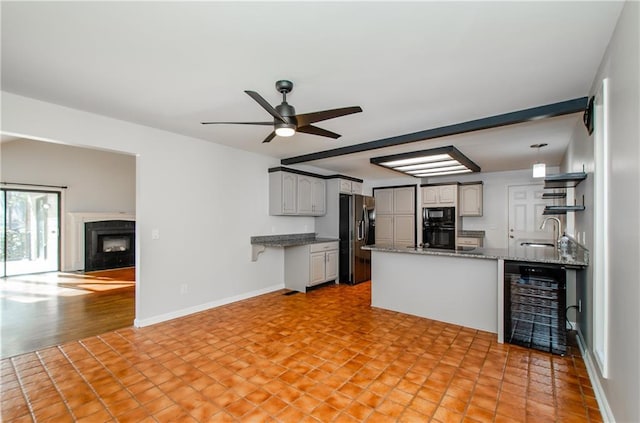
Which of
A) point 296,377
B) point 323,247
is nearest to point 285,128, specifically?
point 296,377

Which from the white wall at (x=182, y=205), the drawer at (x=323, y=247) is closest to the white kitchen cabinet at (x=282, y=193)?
the white wall at (x=182, y=205)

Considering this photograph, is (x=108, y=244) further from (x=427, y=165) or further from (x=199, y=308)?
(x=427, y=165)

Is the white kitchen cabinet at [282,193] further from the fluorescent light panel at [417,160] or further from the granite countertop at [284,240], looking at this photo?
the fluorescent light panel at [417,160]

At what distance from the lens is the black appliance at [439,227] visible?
663 centimetres

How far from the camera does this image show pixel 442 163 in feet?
16.2

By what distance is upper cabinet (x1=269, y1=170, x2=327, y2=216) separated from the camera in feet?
17.0

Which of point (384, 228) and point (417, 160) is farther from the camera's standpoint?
point (384, 228)

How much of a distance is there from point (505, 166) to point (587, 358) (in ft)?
14.0

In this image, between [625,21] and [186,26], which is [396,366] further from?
[186,26]

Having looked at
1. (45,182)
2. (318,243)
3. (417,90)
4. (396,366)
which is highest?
(417,90)

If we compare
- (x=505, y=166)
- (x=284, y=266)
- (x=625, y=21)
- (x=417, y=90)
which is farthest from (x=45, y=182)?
(x=505, y=166)

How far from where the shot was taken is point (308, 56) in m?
2.06

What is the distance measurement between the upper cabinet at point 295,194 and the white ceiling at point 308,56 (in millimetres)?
2021

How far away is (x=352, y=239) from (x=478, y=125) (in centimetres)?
320
